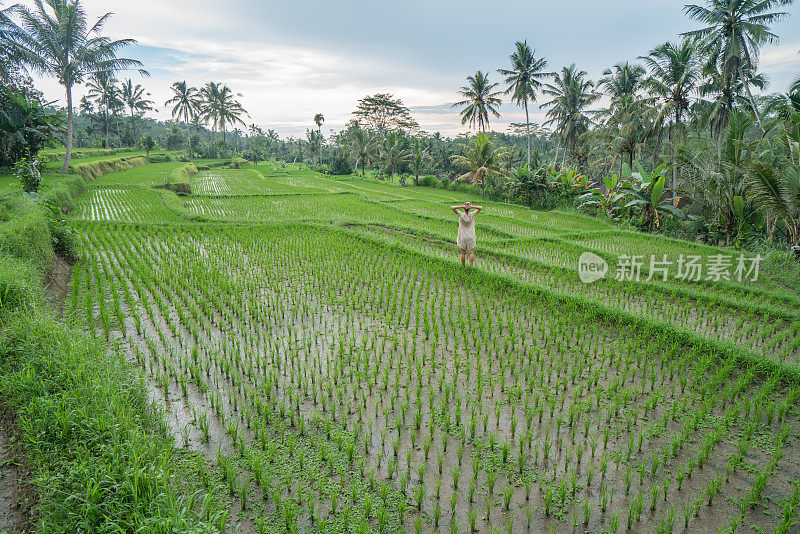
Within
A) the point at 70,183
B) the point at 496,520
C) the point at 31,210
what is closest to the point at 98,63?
the point at 70,183

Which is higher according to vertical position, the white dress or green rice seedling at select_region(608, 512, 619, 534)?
the white dress

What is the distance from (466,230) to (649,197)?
8.61 meters

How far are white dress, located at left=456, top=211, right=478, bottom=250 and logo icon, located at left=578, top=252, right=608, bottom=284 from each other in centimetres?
218

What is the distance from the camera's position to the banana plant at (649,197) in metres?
11.9

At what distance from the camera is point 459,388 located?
171 inches

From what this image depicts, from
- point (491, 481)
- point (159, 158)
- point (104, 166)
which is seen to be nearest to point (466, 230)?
point (491, 481)

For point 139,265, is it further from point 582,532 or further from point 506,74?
point 506,74

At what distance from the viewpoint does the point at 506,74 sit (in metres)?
27.5

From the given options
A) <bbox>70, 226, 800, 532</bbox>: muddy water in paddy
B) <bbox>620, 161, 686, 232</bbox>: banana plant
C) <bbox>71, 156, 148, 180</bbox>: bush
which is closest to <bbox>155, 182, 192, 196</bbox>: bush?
<bbox>71, 156, 148, 180</bbox>: bush

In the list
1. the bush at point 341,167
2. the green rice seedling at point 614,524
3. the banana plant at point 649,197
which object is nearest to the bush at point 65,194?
Result: the green rice seedling at point 614,524

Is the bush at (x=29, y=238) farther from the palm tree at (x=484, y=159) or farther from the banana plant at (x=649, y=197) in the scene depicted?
the palm tree at (x=484, y=159)

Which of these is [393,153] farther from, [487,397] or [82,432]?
[82,432]

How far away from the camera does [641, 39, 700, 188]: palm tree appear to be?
1728 centimetres

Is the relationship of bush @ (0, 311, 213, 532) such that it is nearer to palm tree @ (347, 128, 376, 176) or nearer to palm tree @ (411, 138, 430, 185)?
palm tree @ (411, 138, 430, 185)
